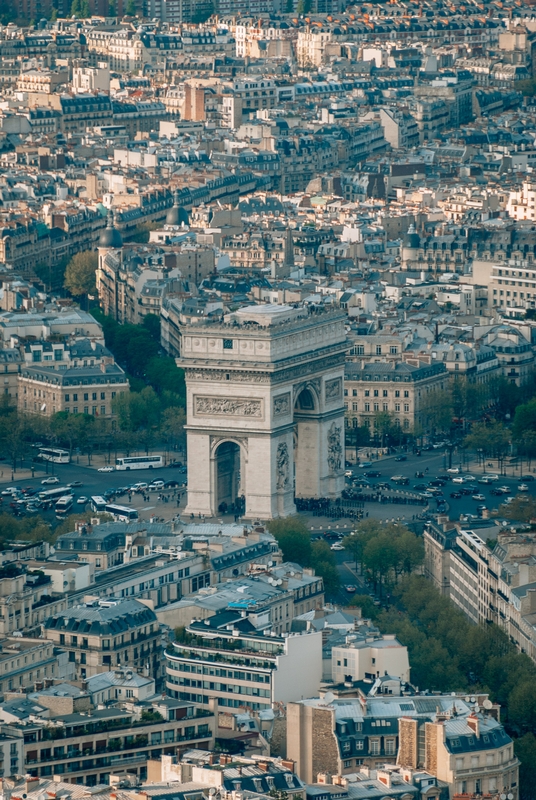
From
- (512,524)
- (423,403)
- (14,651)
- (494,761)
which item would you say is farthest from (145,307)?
(494,761)

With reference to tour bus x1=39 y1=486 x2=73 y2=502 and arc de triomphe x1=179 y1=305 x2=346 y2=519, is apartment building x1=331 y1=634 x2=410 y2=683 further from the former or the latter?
tour bus x1=39 y1=486 x2=73 y2=502

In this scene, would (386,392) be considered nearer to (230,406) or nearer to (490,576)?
(230,406)

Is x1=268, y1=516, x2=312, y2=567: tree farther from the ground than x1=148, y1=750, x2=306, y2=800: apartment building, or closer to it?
closer to it

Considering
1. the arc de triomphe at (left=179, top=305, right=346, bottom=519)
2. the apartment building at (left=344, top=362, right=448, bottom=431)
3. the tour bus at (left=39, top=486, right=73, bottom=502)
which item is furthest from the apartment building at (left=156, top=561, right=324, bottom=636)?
the apartment building at (left=344, top=362, right=448, bottom=431)

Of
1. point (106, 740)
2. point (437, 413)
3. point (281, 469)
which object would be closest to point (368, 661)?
point (106, 740)

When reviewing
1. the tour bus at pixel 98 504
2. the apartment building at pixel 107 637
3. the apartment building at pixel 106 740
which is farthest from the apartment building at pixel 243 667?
the tour bus at pixel 98 504

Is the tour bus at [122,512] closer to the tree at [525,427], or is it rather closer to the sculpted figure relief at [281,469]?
the sculpted figure relief at [281,469]

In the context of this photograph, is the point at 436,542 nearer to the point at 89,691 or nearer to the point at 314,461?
the point at 314,461

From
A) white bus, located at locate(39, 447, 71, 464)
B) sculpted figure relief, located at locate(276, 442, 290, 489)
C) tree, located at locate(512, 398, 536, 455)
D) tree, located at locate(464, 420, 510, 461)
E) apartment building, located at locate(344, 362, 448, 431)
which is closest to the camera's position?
sculpted figure relief, located at locate(276, 442, 290, 489)
